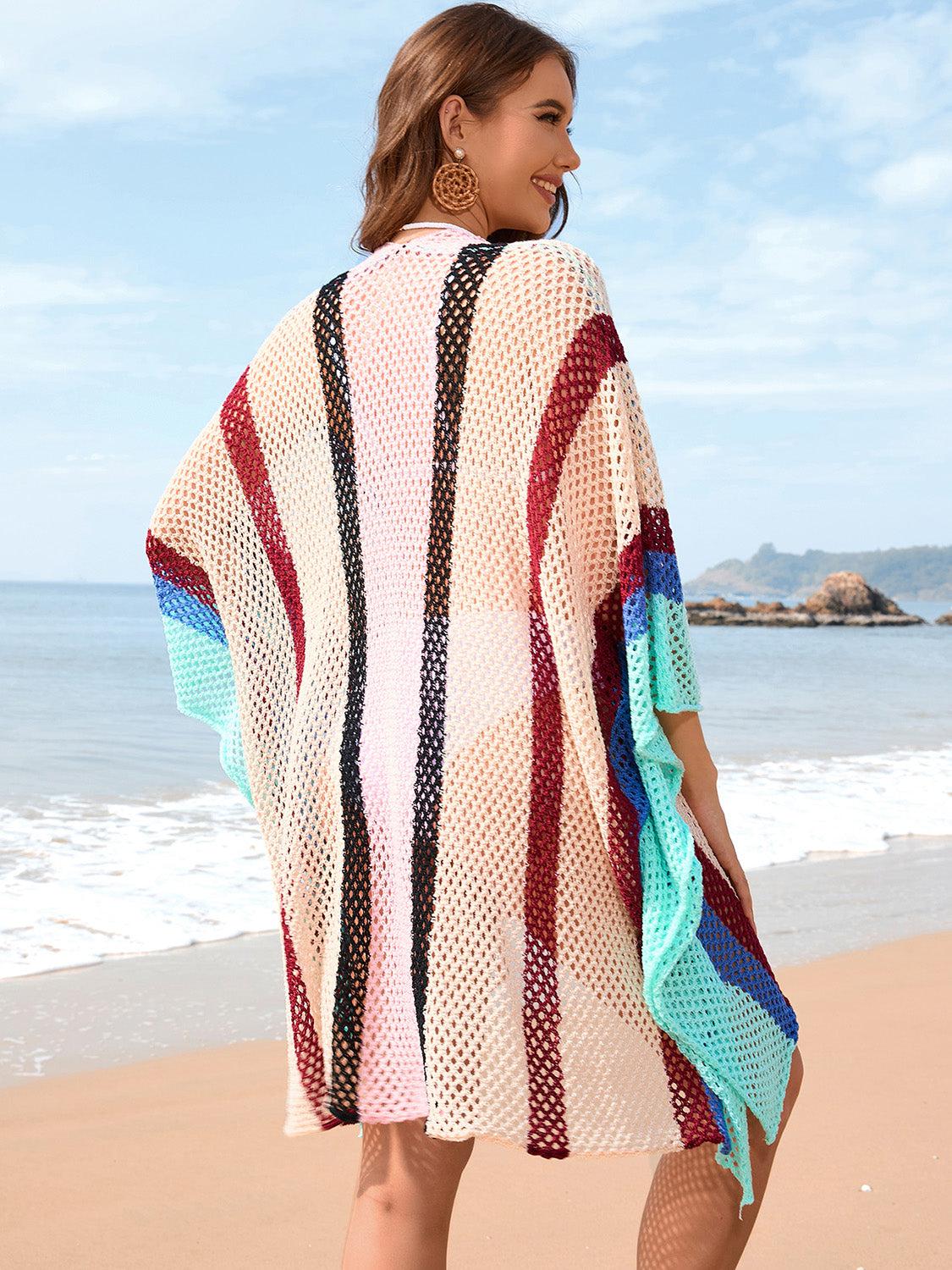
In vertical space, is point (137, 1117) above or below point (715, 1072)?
below

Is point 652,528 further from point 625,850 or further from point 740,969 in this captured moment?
point 740,969

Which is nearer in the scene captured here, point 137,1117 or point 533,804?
point 533,804

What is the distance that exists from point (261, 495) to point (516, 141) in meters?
0.49

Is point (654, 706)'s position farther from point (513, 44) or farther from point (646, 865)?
point (513, 44)

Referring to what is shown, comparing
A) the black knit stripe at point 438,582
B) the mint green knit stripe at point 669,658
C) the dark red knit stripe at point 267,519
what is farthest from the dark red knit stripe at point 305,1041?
the mint green knit stripe at point 669,658

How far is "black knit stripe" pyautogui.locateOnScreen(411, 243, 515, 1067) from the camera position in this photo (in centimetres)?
128

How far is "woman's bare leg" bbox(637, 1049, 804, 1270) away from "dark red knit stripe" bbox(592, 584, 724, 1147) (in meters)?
0.06

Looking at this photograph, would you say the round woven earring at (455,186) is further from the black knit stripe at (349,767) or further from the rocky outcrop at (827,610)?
the rocky outcrop at (827,610)

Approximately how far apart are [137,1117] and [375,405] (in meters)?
2.21

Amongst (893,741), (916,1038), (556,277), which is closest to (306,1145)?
(916,1038)

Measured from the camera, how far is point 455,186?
142 cm

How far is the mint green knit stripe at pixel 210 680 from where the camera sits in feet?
5.25

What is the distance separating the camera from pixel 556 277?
4.05 ft

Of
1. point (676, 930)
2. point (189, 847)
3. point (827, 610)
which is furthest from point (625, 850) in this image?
point (827, 610)
